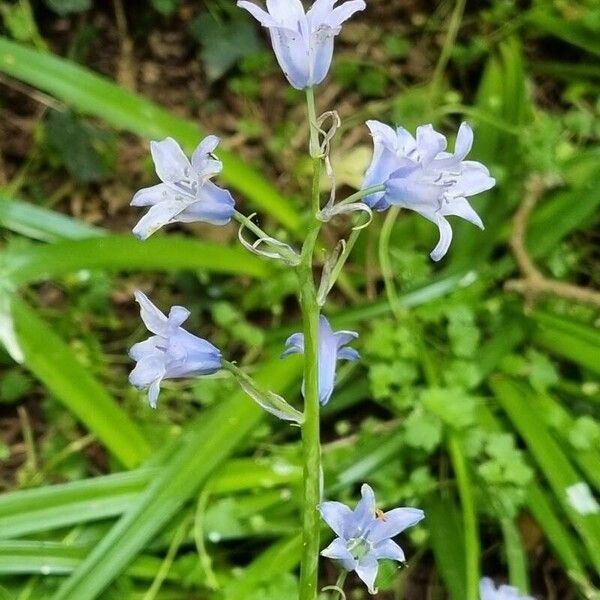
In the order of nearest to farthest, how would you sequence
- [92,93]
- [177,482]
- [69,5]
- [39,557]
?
1. [39,557]
2. [177,482]
3. [92,93]
4. [69,5]

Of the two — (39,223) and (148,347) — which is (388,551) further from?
(39,223)

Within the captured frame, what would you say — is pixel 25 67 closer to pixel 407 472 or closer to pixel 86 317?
pixel 86 317

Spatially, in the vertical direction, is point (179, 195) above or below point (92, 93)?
below

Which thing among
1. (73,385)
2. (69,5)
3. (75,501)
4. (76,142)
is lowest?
(75,501)

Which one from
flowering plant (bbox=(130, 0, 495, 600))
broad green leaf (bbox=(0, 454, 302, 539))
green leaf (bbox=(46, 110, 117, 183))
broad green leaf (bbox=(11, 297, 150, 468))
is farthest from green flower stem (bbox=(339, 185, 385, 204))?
→ green leaf (bbox=(46, 110, 117, 183))

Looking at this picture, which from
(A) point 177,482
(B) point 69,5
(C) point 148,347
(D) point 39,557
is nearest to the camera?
(C) point 148,347

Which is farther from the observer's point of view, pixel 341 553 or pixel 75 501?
pixel 75 501

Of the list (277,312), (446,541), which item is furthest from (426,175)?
(277,312)

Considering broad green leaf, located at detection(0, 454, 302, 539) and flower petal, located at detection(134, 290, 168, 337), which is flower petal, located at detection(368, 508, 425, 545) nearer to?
flower petal, located at detection(134, 290, 168, 337)
